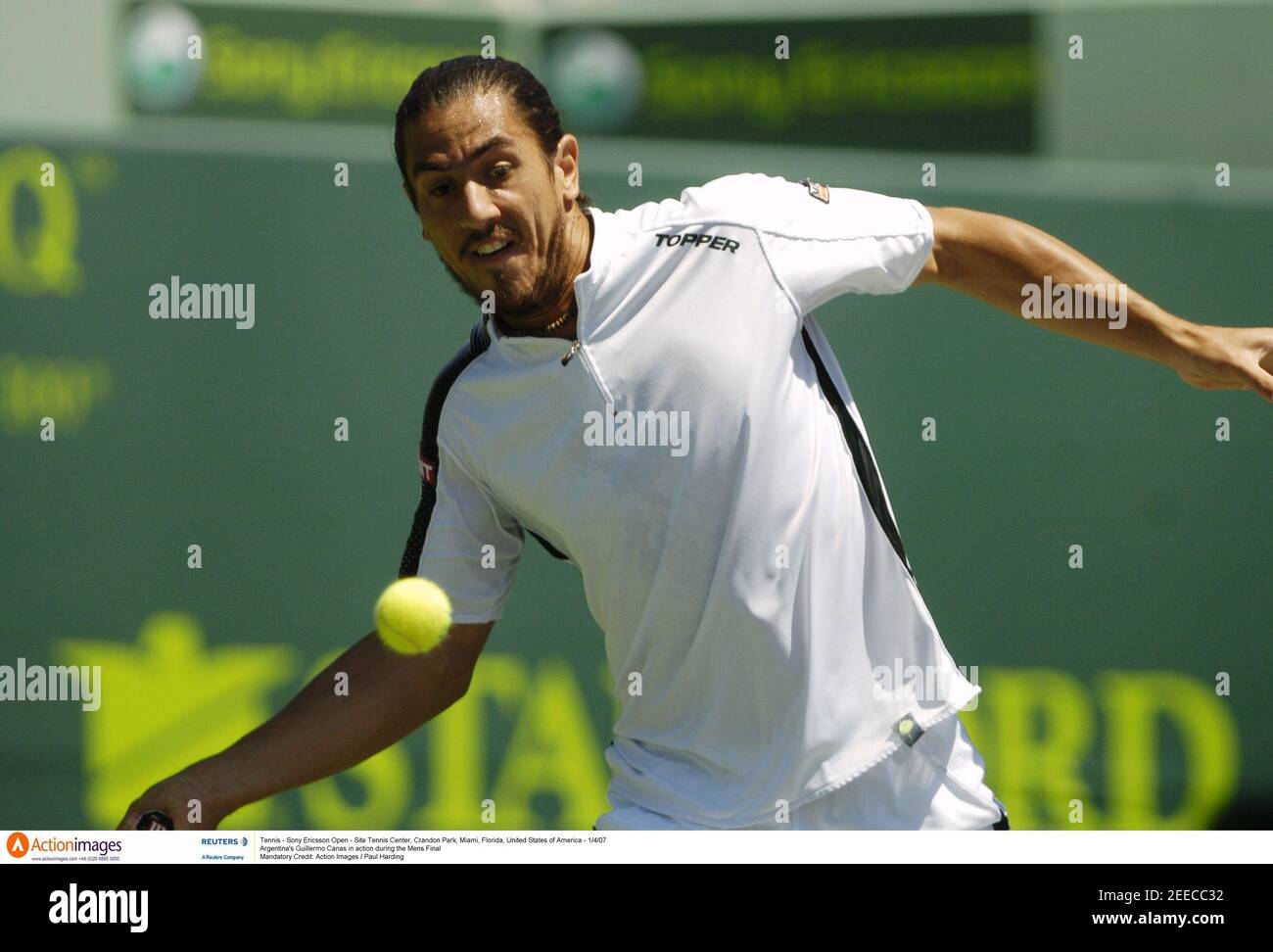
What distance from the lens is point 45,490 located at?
15.2 feet

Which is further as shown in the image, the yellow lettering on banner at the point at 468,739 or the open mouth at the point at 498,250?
the yellow lettering on banner at the point at 468,739

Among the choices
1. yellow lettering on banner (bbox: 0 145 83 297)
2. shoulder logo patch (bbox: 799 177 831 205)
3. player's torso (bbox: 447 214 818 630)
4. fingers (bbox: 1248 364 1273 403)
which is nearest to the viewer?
fingers (bbox: 1248 364 1273 403)

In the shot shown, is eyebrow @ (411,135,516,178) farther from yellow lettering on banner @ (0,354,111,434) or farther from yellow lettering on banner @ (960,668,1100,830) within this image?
yellow lettering on banner @ (960,668,1100,830)

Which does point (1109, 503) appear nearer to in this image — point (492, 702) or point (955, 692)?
point (492, 702)

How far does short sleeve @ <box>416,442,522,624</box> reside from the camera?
2.79 meters

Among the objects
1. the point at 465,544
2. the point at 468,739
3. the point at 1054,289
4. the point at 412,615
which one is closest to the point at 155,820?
the point at 412,615

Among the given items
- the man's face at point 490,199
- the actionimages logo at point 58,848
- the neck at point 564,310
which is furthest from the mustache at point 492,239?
the actionimages logo at point 58,848

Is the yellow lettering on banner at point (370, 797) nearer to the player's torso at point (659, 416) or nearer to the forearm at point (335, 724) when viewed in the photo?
the forearm at point (335, 724)

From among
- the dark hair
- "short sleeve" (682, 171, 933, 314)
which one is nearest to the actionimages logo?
the dark hair

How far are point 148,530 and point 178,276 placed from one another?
2.22ft

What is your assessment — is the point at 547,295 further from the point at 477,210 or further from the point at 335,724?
the point at 335,724

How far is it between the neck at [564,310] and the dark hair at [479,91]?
0.11 meters

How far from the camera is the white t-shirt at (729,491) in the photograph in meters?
2.59
